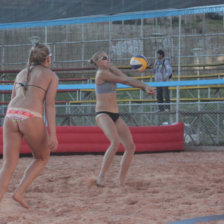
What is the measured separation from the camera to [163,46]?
18.1 m

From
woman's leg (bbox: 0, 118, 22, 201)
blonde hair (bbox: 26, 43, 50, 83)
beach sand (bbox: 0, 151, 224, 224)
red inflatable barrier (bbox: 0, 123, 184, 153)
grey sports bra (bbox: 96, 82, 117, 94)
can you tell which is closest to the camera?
woman's leg (bbox: 0, 118, 22, 201)

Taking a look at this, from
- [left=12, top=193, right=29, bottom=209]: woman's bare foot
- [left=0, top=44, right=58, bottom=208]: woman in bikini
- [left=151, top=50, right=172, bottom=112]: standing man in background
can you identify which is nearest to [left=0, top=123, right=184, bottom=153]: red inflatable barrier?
[left=151, top=50, right=172, bottom=112]: standing man in background

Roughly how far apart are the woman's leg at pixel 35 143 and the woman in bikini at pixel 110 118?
178 centimetres

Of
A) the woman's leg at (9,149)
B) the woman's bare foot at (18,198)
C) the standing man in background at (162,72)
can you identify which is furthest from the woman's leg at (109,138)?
the standing man in background at (162,72)

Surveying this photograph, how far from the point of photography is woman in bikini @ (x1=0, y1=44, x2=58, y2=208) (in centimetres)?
426

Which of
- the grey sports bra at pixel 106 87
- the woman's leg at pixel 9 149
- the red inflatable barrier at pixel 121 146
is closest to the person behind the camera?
the woman's leg at pixel 9 149

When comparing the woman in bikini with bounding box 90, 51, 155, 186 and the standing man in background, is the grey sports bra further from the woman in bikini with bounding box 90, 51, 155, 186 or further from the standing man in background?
the standing man in background

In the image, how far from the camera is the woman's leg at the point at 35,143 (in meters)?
4.27

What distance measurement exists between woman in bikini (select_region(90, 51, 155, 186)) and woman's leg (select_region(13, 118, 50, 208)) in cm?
178

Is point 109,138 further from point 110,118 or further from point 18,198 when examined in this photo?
point 18,198

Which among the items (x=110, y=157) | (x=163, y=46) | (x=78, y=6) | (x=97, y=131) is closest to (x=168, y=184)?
(x=110, y=157)

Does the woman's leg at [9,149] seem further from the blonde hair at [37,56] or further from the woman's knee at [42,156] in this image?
the blonde hair at [37,56]

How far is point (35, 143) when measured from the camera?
4.40 meters

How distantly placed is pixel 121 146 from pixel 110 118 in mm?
4649
